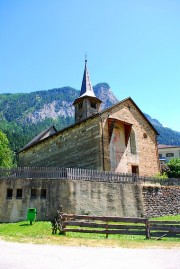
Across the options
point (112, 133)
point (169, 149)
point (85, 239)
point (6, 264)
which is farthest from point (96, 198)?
point (169, 149)

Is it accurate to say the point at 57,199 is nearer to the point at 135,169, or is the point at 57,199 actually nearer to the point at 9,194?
the point at 9,194

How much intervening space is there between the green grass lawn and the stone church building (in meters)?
12.5

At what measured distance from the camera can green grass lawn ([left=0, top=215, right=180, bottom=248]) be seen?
12375mm

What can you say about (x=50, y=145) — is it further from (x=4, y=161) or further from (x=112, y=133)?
(x=4, y=161)

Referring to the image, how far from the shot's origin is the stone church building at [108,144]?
28.9 meters

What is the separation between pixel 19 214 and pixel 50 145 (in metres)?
17.3

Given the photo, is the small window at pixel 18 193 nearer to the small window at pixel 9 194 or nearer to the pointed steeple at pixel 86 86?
the small window at pixel 9 194

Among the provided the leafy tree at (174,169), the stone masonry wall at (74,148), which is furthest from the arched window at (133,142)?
the leafy tree at (174,169)

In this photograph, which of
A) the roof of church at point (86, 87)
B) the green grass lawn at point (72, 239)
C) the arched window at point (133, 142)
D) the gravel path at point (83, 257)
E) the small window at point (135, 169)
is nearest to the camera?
the gravel path at point (83, 257)

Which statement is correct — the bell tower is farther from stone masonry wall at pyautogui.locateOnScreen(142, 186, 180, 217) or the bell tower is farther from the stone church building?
stone masonry wall at pyautogui.locateOnScreen(142, 186, 180, 217)

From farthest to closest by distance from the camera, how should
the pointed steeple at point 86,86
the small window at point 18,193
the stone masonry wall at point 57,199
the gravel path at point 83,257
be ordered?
the pointed steeple at point 86,86, the small window at point 18,193, the stone masonry wall at point 57,199, the gravel path at point 83,257

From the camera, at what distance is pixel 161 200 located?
2544 cm

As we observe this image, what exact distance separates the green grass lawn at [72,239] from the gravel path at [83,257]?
1.20 meters

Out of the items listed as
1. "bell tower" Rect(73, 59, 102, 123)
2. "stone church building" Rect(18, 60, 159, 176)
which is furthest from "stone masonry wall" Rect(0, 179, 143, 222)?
"bell tower" Rect(73, 59, 102, 123)
